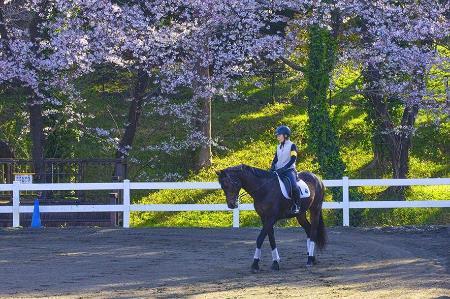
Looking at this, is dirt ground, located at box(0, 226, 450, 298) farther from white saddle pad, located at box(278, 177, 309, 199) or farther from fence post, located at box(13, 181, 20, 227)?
white saddle pad, located at box(278, 177, 309, 199)

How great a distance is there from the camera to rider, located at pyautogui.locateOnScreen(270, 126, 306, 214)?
13.5m

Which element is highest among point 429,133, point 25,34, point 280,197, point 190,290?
point 25,34

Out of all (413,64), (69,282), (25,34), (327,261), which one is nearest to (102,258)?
(69,282)

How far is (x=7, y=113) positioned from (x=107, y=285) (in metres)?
21.2

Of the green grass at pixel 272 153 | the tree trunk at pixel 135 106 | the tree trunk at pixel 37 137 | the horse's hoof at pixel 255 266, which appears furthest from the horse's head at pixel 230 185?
the tree trunk at pixel 135 106

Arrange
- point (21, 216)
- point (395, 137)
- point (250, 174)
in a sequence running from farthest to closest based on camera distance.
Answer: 1. point (395, 137)
2. point (21, 216)
3. point (250, 174)

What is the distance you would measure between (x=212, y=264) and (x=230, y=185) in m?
1.65

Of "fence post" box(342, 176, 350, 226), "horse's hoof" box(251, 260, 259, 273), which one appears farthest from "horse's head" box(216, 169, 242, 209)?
"fence post" box(342, 176, 350, 226)

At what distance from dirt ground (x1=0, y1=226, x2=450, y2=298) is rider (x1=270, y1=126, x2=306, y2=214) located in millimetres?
1178

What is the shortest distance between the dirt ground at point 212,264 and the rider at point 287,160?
46.4 inches

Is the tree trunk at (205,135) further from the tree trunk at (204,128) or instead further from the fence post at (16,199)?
the fence post at (16,199)

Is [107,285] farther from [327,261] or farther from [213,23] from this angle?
[213,23]

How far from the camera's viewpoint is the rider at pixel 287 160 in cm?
1350

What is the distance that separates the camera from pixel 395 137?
2812cm
